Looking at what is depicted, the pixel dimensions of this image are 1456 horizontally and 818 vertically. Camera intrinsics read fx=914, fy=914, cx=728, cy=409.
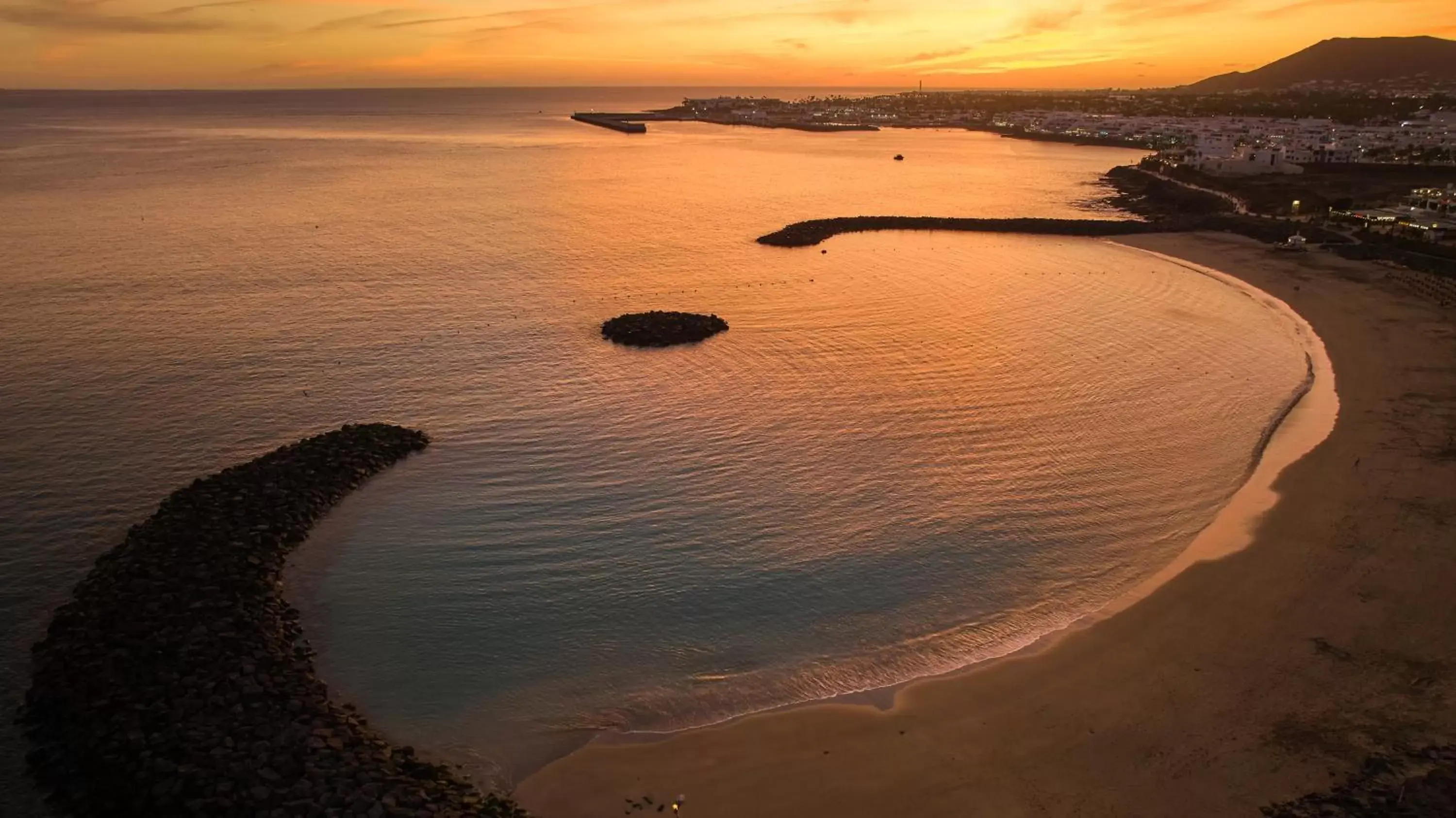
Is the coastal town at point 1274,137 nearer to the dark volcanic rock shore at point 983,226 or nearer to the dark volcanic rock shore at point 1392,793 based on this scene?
the dark volcanic rock shore at point 983,226

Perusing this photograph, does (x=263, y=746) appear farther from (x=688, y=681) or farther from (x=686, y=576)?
(x=686, y=576)

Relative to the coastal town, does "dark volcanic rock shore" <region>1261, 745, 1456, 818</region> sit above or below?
below

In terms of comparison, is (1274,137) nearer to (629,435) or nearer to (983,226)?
(983,226)

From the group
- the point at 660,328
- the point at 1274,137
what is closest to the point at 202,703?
the point at 660,328

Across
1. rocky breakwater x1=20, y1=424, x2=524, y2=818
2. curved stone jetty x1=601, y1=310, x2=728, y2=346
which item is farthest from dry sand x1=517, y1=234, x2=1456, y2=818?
curved stone jetty x1=601, y1=310, x2=728, y2=346

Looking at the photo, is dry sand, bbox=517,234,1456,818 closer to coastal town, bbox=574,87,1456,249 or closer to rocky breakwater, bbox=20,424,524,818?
rocky breakwater, bbox=20,424,524,818

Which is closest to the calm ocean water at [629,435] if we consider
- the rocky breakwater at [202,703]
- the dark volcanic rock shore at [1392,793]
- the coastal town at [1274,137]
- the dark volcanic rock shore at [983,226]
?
the rocky breakwater at [202,703]
